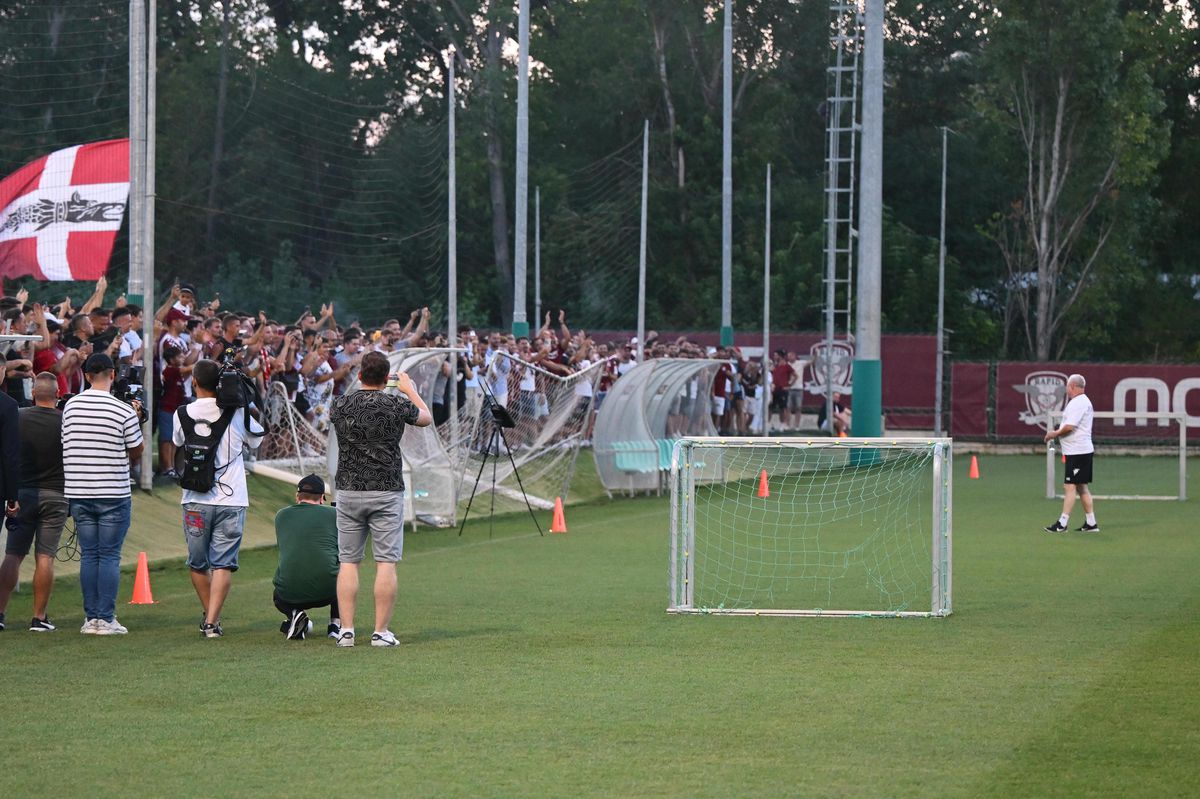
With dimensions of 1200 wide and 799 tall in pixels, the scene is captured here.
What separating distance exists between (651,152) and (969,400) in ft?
77.3

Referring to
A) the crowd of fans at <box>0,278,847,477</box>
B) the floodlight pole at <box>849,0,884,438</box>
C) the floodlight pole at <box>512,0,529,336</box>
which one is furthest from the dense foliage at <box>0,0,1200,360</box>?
the crowd of fans at <box>0,278,847,477</box>

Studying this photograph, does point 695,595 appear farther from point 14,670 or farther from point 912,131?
point 912,131

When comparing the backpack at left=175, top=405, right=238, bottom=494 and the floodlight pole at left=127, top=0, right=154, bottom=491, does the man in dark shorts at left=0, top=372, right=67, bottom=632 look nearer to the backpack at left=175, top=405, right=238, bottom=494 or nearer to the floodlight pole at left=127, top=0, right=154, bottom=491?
the backpack at left=175, top=405, right=238, bottom=494

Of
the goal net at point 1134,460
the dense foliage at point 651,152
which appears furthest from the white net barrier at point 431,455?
the dense foliage at point 651,152

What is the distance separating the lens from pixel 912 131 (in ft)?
207

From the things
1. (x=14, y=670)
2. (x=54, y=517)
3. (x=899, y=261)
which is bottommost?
(x=14, y=670)

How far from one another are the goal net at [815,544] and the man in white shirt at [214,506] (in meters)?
3.28

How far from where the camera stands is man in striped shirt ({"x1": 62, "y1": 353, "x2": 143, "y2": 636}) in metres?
11.8

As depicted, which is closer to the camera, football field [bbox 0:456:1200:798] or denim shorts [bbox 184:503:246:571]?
football field [bbox 0:456:1200:798]

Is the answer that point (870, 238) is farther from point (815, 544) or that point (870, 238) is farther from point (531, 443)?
point (815, 544)

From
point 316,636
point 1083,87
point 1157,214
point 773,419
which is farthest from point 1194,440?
point 316,636

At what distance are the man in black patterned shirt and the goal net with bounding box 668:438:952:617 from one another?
8.52ft

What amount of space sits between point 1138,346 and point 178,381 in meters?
42.4

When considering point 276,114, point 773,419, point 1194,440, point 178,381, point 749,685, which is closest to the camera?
point 749,685
